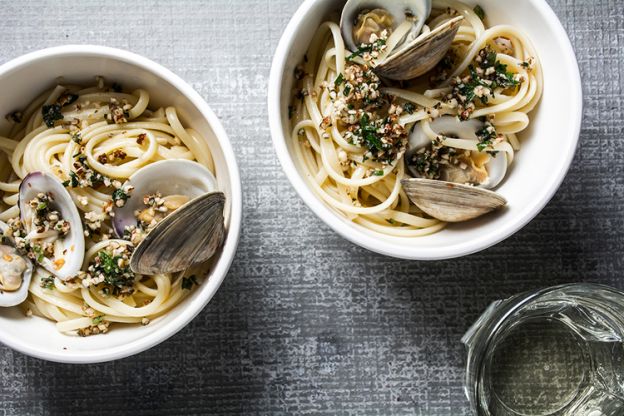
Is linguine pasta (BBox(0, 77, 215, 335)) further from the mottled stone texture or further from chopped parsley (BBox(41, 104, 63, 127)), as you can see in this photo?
the mottled stone texture

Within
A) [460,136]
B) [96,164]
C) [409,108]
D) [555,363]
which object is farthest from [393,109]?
[555,363]

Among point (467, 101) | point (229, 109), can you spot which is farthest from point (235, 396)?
point (467, 101)

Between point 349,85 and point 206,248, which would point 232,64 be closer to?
point 349,85

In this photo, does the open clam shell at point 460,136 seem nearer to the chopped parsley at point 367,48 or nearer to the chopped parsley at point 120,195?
the chopped parsley at point 367,48

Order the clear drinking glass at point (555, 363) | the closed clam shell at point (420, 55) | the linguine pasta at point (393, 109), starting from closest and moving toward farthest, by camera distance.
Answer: the closed clam shell at point (420, 55) < the linguine pasta at point (393, 109) < the clear drinking glass at point (555, 363)

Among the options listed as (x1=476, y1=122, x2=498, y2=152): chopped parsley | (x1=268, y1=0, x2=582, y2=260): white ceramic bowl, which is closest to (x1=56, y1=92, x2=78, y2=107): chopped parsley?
(x1=268, y1=0, x2=582, y2=260): white ceramic bowl

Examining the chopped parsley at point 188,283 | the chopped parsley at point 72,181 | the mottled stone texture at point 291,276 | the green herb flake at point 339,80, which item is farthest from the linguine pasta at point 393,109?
the chopped parsley at point 72,181
